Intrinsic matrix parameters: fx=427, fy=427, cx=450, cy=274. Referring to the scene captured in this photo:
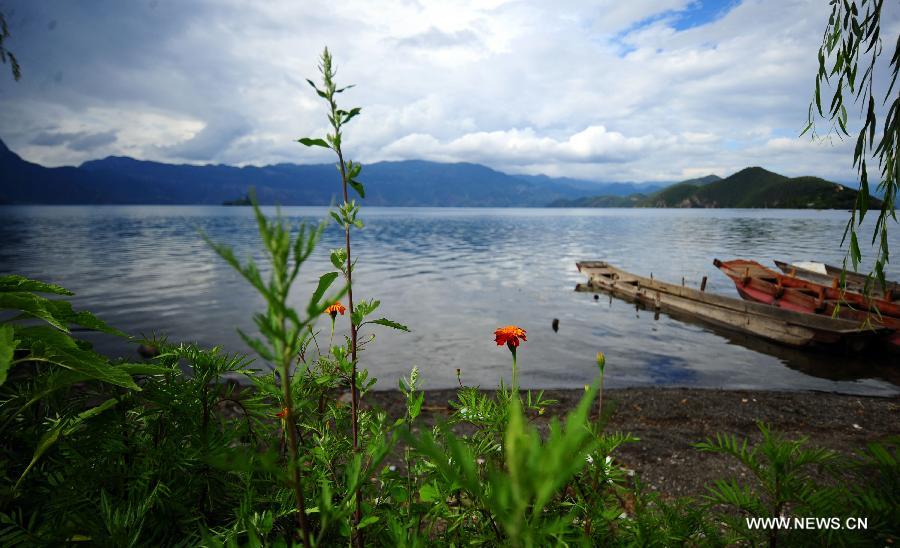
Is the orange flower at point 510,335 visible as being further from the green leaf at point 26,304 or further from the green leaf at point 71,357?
the green leaf at point 26,304

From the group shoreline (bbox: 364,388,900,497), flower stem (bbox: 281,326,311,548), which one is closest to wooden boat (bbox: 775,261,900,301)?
shoreline (bbox: 364,388,900,497)

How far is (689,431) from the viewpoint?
31.8 ft

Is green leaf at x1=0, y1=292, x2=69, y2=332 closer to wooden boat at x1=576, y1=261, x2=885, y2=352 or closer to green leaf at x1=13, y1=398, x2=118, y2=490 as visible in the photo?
green leaf at x1=13, y1=398, x2=118, y2=490

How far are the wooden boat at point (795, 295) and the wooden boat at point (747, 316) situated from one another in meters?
0.64

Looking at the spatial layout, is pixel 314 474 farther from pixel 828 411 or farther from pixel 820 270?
pixel 820 270

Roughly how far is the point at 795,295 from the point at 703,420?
43.6ft

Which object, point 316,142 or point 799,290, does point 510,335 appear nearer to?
point 316,142

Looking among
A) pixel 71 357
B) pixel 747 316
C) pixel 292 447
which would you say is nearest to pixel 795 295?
pixel 747 316

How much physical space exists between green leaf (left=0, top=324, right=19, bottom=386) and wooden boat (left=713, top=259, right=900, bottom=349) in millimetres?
20173

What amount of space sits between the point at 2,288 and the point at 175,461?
0.70m

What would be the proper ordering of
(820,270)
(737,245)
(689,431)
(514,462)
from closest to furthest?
1. (514,462)
2. (689,431)
3. (820,270)
4. (737,245)

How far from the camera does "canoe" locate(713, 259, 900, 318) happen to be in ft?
53.8

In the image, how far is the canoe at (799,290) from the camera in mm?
16406

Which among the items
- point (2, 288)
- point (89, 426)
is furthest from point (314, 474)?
point (2, 288)
